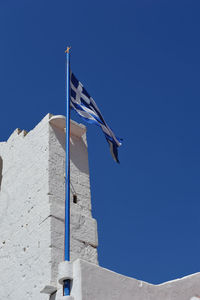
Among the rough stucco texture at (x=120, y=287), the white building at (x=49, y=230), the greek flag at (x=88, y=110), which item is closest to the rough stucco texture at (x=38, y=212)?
the white building at (x=49, y=230)

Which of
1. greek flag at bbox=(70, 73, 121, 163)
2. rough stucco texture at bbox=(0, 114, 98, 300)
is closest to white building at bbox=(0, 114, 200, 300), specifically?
rough stucco texture at bbox=(0, 114, 98, 300)

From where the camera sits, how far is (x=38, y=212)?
7621mm

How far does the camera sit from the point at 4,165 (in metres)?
9.57

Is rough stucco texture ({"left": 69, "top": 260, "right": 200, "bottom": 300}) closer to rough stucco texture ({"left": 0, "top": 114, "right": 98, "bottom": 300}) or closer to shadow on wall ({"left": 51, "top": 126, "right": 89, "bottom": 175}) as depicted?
rough stucco texture ({"left": 0, "top": 114, "right": 98, "bottom": 300})

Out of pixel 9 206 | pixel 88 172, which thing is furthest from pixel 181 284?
pixel 9 206

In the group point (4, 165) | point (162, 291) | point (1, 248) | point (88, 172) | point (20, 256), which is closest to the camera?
point (162, 291)

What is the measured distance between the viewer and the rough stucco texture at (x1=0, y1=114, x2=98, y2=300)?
6.99 m

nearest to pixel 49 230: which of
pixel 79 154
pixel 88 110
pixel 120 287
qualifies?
pixel 120 287

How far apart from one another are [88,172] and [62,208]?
1432 mm

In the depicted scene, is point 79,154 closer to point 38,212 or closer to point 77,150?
point 77,150

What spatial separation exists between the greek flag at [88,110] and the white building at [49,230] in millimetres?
352

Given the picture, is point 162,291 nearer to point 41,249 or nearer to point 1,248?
point 41,249

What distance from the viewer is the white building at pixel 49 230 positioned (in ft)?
20.4

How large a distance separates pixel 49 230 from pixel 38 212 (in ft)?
1.91
